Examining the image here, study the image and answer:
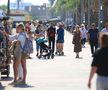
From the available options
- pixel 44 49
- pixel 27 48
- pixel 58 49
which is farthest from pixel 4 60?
pixel 58 49

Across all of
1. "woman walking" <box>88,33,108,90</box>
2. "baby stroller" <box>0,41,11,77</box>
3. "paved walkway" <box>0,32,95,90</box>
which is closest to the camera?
"woman walking" <box>88,33,108,90</box>

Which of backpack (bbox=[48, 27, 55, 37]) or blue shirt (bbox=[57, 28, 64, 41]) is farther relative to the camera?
blue shirt (bbox=[57, 28, 64, 41])

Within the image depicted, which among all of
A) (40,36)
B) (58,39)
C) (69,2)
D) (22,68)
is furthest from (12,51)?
(69,2)

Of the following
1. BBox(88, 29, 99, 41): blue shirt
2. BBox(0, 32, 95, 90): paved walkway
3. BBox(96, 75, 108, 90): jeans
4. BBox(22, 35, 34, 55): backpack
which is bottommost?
BBox(0, 32, 95, 90): paved walkway

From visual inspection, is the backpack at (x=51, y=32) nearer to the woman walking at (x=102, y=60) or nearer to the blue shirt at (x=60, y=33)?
the blue shirt at (x=60, y=33)

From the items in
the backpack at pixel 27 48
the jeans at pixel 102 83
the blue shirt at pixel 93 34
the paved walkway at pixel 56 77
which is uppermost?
the blue shirt at pixel 93 34

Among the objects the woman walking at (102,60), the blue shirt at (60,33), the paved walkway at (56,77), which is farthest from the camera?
the blue shirt at (60,33)

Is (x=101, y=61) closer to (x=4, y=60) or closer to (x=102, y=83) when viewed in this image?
(x=102, y=83)

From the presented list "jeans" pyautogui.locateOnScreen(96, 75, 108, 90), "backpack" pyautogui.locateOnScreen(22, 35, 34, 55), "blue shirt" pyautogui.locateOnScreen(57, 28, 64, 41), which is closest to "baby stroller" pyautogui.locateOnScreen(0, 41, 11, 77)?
"backpack" pyautogui.locateOnScreen(22, 35, 34, 55)

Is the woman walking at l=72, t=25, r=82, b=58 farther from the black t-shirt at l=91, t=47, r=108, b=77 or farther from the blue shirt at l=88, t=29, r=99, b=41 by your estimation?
the black t-shirt at l=91, t=47, r=108, b=77

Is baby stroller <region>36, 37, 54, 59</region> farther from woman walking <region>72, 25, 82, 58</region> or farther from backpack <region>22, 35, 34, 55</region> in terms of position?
backpack <region>22, 35, 34, 55</region>

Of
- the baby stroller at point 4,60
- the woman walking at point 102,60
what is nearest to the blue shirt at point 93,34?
the baby stroller at point 4,60

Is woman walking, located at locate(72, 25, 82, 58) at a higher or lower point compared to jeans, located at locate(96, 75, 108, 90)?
higher

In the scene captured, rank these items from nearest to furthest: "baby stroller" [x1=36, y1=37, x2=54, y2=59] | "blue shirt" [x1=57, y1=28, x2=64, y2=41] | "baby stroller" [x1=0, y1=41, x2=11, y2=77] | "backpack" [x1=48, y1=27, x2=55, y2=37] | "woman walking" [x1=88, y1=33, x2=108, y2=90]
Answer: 1. "woman walking" [x1=88, y1=33, x2=108, y2=90]
2. "baby stroller" [x1=0, y1=41, x2=11, y2=77]
3. "baby stroller" [x1=36, y1=37, x2=54, y2=59]
4. "backpack" [x1=48, y1=27, x2=55, y2=37]
5. "blue shirt" [x1=57, y1=28, x2=64, y2=41]
